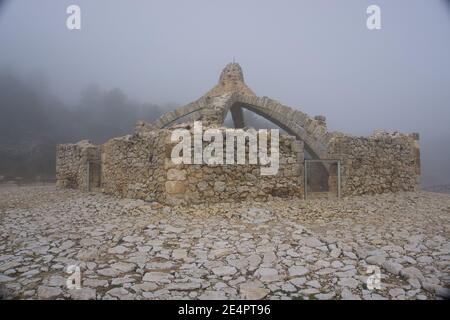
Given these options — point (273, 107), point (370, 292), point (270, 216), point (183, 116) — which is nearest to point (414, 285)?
point (370, 292)

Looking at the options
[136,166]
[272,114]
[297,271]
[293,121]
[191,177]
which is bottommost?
[297,271]

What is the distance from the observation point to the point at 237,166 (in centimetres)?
711

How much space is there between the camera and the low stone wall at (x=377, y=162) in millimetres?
9547

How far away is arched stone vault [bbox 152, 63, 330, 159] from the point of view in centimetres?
1189

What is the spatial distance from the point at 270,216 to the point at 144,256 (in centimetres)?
296

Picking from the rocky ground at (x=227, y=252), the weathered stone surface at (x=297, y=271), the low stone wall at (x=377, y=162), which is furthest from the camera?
the low stone wall at (x=377, y=162)

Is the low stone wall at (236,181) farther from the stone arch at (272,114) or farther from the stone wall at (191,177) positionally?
the stone arch at (272,114)
